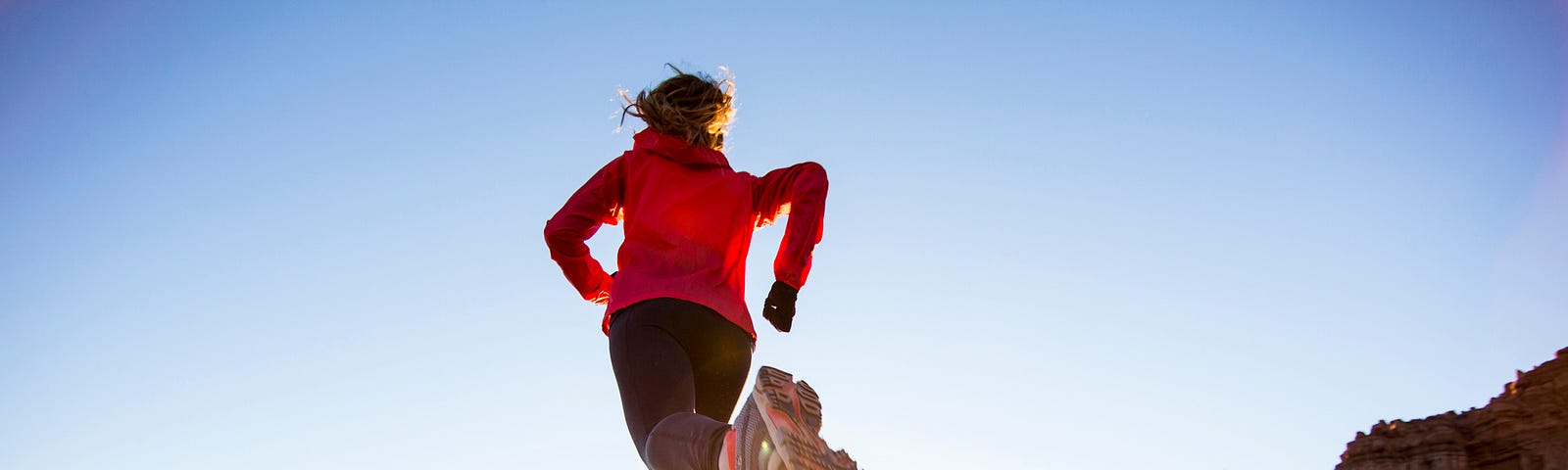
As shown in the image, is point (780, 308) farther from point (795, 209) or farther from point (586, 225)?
point (586, 225)

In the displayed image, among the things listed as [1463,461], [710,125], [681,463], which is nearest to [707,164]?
[710,125]

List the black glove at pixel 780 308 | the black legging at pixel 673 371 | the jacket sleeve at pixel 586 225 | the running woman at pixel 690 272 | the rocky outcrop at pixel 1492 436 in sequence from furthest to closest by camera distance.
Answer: the rocky outcrop at pixel 1492 436 < the jacket sleeve at pixel 586 225 < the black glove at pixel 780 308 < the black legging at pixel 673 371 < the running woman at pixel 690 272

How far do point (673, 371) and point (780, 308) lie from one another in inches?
16.6

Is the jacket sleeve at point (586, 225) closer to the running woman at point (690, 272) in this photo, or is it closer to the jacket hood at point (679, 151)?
the running woman at point (690, 272)

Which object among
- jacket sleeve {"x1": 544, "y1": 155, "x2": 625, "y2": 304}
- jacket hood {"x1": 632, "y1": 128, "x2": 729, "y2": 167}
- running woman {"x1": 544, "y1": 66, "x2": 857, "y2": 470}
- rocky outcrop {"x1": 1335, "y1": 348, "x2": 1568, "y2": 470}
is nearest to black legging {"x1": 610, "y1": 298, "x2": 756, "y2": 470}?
running woman {"x1": 544, "y1": 66, "x2": 857, "y2": 470}

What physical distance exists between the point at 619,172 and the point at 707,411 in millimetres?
975

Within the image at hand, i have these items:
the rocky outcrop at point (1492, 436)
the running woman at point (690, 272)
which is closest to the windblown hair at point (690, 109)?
the running woman at point (690, 272)

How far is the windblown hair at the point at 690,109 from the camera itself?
415 centimetres

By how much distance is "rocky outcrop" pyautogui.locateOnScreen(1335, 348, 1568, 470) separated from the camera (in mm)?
9320

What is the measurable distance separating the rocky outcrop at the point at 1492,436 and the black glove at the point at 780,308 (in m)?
7.79

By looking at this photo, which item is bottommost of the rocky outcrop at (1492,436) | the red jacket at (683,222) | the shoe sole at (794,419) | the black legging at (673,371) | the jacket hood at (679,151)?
the shoe sole at (794,419)

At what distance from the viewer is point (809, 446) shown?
2.71 metres

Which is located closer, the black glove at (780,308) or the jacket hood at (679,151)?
the black glove at (780,308)

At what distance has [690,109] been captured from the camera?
4176mm
